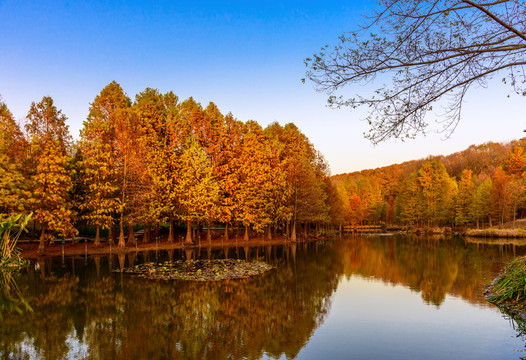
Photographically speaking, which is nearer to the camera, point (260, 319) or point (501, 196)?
point (260, 319)

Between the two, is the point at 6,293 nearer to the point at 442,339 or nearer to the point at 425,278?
the point at 442,339

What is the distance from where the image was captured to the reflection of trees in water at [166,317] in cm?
873

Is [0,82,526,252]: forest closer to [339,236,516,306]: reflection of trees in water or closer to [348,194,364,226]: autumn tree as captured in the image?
[339,236,516,306]: reflection of trees in water

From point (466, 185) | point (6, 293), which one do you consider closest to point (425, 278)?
point (6, 293)

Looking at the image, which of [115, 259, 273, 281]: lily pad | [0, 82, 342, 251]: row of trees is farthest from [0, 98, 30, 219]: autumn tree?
[115, 259, 273, 281]: lily pad

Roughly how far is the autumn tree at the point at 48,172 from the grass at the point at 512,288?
29.1 meters

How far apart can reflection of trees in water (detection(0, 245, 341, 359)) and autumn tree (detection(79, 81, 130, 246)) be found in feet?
39.2

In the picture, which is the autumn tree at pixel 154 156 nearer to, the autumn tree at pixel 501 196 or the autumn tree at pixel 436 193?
the autumn tree at pixel 501 196

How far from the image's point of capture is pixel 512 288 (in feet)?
41.9

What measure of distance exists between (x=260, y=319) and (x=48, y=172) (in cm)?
2512

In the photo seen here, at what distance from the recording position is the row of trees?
28922 mm

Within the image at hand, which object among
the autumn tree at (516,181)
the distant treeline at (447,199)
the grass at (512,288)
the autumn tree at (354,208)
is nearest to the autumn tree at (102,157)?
the grass at (512,288)

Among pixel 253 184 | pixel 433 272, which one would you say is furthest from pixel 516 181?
pixel 433 272

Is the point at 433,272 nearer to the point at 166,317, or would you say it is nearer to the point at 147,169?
the point at 166,317
